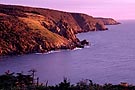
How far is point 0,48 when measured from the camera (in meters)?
120

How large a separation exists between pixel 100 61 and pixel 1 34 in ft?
140

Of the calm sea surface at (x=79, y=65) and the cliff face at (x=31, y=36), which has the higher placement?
the cliff face at (x=31, y=36)

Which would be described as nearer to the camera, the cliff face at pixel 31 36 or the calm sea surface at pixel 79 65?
the calm sea surface at pixel 79 65

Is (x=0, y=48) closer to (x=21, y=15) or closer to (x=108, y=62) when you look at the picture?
(x=108, y=62)

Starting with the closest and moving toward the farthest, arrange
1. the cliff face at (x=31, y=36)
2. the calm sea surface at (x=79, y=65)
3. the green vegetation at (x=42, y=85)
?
1. the green vegetation at (x=42, y=85)
2. the calm sea surface at (x=79, y=65)
3. the cliff face at (x=31, y=36)

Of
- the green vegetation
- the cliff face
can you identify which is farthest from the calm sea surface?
the green vegetation

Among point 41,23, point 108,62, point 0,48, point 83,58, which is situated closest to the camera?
point 108,62

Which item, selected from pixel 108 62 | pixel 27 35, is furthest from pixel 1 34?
pixel 108 62

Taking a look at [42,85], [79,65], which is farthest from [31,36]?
[42,85]

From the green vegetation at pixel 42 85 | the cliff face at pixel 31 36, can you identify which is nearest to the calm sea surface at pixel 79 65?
the cliff face at pixel 31 36

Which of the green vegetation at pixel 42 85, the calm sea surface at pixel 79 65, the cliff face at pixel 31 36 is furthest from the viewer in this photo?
the cliff face at pixel 31 36

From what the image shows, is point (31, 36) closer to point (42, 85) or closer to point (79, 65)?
point (79, 65)

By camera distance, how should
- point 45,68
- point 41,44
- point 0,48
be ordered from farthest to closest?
1. point 41,44
2. point 0,48
3. point 45,68

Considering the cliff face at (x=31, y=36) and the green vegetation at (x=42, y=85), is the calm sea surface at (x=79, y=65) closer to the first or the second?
the cliff face at (x=31, y=36)
